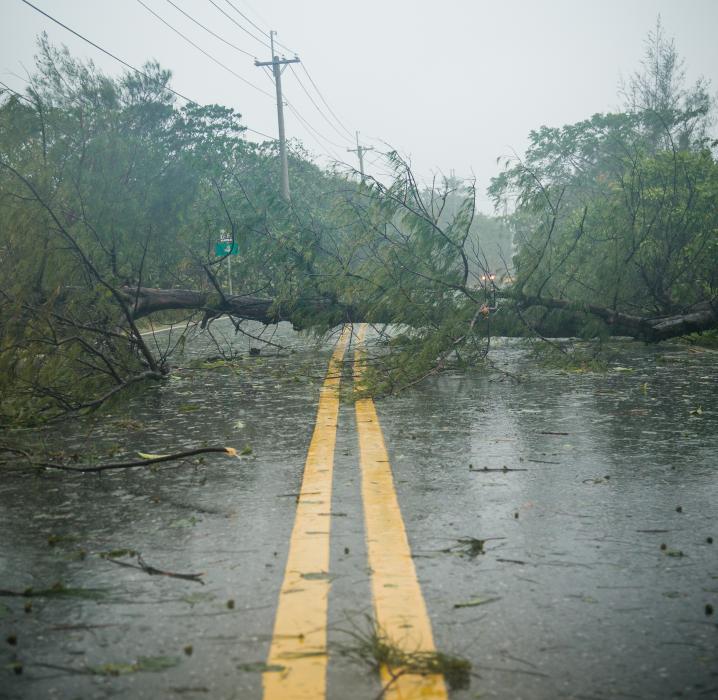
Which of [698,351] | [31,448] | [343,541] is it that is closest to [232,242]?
[31,448]

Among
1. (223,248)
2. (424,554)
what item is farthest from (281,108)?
(424,554)

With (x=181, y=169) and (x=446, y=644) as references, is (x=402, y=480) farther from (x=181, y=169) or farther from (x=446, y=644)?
(x=181, y=169)

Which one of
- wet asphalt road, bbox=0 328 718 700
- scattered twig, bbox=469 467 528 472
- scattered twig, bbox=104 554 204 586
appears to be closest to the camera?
wet asphalt road, bbox=0 328 718 700

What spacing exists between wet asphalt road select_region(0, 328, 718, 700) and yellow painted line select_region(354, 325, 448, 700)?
0.06 metres

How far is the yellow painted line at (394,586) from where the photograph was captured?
2770 millimetres

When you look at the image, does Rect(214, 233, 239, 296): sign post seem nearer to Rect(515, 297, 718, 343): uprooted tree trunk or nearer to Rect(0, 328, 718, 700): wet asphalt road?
Rect(0, 328, 718, 700): wet asphalt road

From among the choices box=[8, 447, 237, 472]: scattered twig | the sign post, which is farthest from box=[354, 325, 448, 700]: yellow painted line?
the sign post

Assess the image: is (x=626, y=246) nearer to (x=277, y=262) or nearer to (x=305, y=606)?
(x=277, y=262)

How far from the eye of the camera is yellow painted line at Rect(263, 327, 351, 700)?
2.79 metres

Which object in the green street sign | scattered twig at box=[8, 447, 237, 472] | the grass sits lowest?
the grass

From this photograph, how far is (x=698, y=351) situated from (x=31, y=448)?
9504 millimetres

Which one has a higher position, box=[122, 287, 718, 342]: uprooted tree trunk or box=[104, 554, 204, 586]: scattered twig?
box=[122, 287, 718, 342]: uprooted tree trunk

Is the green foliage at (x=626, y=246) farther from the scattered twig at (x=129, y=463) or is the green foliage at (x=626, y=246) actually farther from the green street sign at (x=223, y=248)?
the scattered twig at (x=129, y=463)

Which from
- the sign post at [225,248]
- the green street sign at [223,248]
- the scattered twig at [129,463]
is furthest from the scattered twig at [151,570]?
the green street sign at [223,248]
